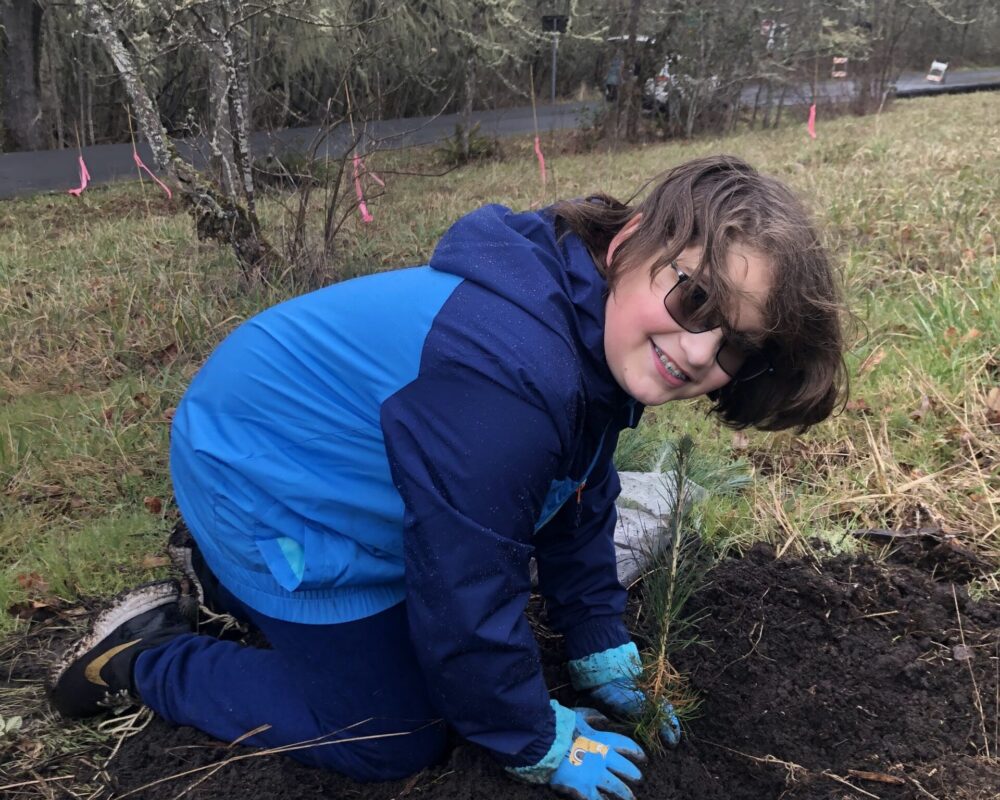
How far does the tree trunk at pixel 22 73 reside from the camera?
9844 millimetres

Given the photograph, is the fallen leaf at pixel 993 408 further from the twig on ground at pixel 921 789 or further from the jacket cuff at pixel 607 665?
the jacket cuff at pixel 607 665

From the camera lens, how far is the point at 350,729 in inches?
70.7

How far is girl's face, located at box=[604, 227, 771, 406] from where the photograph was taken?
1.51 m

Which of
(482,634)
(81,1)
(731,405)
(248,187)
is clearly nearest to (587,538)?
(731,405)

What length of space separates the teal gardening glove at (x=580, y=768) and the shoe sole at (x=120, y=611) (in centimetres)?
100

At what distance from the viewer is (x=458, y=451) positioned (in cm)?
141

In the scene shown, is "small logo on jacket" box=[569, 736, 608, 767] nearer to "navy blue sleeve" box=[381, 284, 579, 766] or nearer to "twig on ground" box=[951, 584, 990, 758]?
"navy blue sleeve" box=[381, 284, 579, 766]

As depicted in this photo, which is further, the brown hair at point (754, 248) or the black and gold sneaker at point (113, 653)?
the black and gold sneaker at point (113, 653)

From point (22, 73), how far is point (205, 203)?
7.99 m

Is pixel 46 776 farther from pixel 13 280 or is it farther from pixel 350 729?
pixel 13 280

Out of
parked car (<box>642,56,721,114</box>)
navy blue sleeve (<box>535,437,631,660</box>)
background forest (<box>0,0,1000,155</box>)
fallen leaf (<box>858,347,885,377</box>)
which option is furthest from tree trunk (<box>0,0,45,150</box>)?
navy blue sleeve (<box>535,437,631,660</box>)

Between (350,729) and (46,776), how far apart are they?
0.62 metres

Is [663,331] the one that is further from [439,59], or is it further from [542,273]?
[439,59]

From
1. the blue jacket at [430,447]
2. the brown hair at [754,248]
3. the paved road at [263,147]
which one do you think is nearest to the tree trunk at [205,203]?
the paved road at [263,147]
